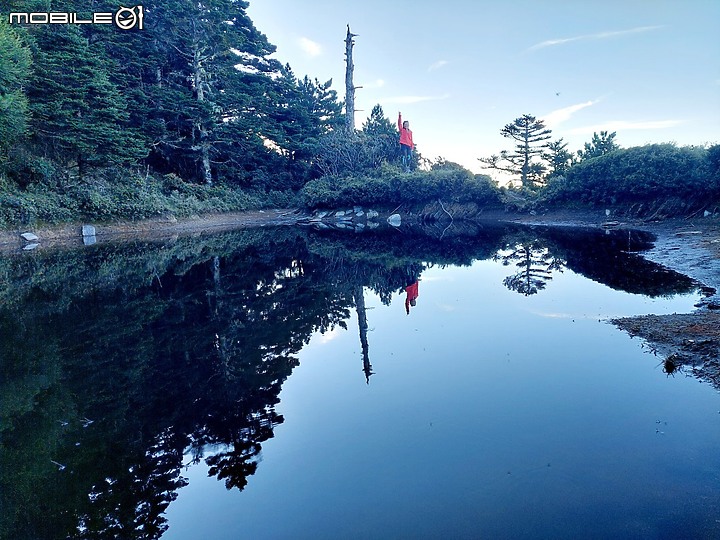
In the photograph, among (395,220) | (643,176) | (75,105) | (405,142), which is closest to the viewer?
(643,176)

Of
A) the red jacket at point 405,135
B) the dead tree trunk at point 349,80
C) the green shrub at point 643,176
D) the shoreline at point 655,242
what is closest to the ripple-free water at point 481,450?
the shoreline at point 655,242

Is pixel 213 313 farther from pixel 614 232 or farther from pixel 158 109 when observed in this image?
pixel 158 109

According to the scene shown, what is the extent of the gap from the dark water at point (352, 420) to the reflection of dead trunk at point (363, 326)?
58 mm

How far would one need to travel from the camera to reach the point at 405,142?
1657 inches

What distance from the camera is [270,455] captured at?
445 centimetres

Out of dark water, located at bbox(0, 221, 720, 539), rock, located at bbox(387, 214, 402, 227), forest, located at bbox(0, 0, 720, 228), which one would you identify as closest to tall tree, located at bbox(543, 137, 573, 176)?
forest, located at bbox(0, 0, 720, 228)

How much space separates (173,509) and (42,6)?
3586 cm

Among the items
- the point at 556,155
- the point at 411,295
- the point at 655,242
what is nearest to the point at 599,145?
the point at 556,155

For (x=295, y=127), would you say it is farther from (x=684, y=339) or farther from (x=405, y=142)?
(x=684, y=339)

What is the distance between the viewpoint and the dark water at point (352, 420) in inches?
139

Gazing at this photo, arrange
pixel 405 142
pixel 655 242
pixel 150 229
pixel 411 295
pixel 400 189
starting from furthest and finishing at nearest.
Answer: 1. pixel 405 142
2. pixel 400 189
3. pixel 150 229
4. pixel 655 242
5. pixel 411 295

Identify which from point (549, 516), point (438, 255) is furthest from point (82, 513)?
point (438, 255)

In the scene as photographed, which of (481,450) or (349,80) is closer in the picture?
(481,450)

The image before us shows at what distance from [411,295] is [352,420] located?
6887 mm
